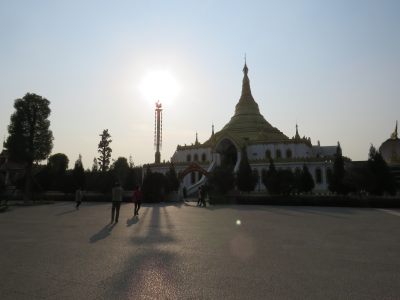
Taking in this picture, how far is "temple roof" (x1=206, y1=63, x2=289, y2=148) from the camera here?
54444 millimetres

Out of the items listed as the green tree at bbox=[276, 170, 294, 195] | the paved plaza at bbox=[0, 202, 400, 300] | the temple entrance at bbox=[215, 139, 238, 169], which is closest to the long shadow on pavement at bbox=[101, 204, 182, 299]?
the paved plaza at bbox=[0, 202, 400, 300]

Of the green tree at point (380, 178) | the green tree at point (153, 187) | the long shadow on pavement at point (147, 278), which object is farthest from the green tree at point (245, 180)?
the long shadow on pavement at point (147, 278)

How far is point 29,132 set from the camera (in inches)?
1416

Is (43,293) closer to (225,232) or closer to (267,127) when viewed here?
(225,232)

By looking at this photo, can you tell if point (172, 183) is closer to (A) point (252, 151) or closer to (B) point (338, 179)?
(B) point (338, 179)

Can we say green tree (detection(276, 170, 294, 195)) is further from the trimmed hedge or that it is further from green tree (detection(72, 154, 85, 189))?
green tree (detection(72, 154, 85, 189))

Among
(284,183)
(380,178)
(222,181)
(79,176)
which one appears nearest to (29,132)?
(79,176)

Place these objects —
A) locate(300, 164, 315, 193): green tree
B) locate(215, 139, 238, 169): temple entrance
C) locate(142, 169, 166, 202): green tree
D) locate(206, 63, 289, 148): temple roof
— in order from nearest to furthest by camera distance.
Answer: locate(142, 169, 166, 202): green tree → locate(300, 164, 315, 193): green tree → locate(215, 139, 238, 169): temple entrance → locate(206, 63, 289, 148): temple roof

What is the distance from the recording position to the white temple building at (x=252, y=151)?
45594 mm

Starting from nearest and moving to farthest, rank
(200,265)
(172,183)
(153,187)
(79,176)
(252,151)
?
1. (200,265)
2. (153,187)
3. (172,183)
4. (79,176)
5. (252,151)

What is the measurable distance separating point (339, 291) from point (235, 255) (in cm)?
325

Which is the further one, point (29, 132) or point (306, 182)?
point (306, 182)

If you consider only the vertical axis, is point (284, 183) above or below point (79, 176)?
below

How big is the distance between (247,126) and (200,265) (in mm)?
53392
